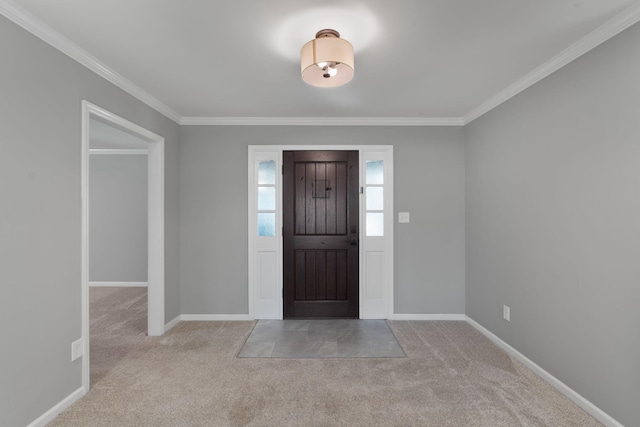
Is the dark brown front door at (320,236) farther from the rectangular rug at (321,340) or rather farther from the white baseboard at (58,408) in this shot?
the white baseboard at (58,408)

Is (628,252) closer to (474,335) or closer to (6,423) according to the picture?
(474,335)

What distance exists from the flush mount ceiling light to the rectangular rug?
2322mm

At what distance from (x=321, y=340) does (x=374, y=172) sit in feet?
6.60

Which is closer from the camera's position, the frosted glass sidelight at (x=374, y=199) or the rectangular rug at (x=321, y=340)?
the rectangular rug at (x=321, y=340)

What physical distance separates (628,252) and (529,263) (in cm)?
84

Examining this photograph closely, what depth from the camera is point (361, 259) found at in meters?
3.85

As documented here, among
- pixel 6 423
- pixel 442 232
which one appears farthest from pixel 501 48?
pixel 6 423

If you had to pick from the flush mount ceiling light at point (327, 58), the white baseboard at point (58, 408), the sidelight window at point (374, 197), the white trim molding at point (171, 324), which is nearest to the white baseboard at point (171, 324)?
the white trim molding at point (171, 324)

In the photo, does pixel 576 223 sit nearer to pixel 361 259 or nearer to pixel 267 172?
pixel 361 259

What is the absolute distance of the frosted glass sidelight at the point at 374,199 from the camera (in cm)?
384

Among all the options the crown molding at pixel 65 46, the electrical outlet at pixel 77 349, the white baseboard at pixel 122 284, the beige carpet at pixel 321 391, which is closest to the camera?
the crown molding at pixel 65 46

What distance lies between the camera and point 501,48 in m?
2.16

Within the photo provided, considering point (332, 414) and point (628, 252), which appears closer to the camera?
point (628, 252)

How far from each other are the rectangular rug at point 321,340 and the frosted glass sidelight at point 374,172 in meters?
1.68
